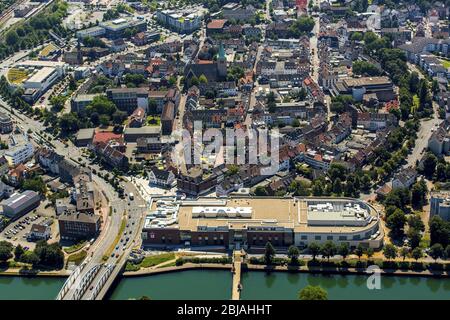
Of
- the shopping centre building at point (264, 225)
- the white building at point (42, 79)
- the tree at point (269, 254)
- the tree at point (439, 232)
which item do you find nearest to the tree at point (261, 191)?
the shopping centre building at point (264, 225)

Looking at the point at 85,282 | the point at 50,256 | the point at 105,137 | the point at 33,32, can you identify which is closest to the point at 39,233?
the point at 50,256

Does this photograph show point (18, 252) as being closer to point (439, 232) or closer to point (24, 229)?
point (24, 229)

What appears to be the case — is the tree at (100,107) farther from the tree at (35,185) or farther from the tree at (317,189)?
the tree at (317,189)

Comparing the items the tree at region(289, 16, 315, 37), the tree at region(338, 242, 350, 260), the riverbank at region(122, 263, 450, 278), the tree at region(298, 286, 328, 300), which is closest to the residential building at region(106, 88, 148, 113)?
the riverbank at region(122, 263, 450, 278)

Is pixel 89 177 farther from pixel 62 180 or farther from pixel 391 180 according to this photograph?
pixel 391 180

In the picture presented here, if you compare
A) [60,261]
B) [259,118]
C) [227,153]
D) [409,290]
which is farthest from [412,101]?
[60,261]

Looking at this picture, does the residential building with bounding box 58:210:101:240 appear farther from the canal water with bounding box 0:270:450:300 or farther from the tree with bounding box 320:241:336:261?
the tree with bounding box 320:241:336:261
